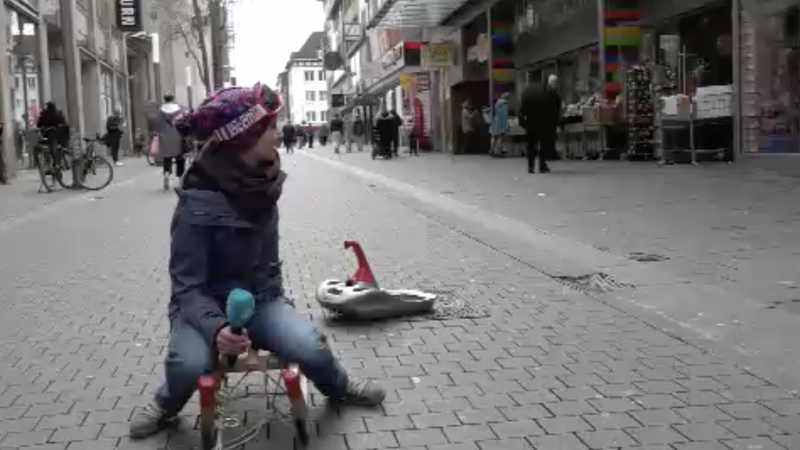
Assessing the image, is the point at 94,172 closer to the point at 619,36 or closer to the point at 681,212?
the point at 619,36

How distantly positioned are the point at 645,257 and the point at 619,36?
540 inches

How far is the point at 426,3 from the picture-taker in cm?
2722

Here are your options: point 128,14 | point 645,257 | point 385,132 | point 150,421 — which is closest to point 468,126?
point 385,132

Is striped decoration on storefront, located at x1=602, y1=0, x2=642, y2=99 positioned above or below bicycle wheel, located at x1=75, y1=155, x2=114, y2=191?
above

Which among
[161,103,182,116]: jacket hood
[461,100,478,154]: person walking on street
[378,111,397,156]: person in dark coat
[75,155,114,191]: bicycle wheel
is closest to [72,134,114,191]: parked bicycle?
[75,155,114,191]: bicycle wheel

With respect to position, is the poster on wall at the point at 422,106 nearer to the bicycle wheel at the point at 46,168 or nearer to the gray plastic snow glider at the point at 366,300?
the bicycle wheel at the point at 46,168

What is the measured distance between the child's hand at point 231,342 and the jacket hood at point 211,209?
1.65 ft

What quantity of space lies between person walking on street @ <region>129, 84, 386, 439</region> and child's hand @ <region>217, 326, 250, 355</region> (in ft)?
0.68

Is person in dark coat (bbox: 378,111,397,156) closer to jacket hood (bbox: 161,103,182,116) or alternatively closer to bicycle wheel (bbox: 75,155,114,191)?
bicycle wheel (bbox: 75,155,114,191)

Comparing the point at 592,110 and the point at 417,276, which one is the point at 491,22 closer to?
→ the point at 592,110

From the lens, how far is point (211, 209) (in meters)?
3.40

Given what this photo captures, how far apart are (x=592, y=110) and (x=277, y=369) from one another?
17.3 metres

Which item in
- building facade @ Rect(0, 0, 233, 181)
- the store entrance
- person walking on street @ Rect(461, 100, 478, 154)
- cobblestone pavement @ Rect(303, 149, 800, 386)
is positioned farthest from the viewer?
person walking on street @ Rect(461, 100, 478, 154)

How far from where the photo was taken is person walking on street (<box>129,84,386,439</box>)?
336 cm
